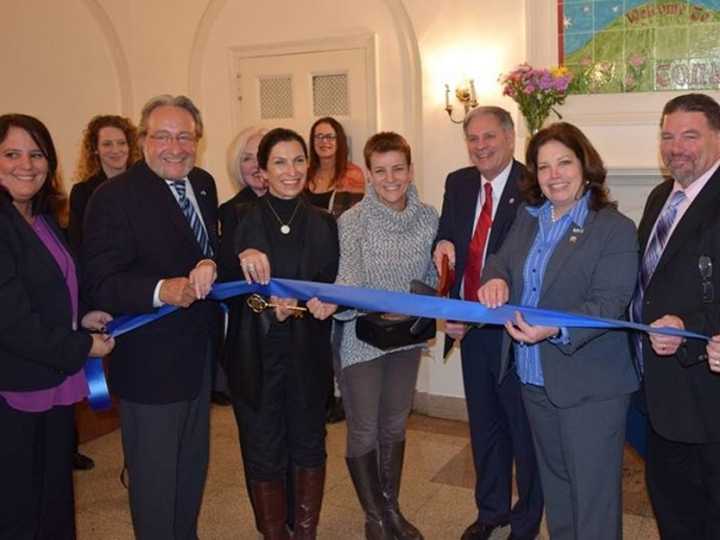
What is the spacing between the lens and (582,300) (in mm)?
2709

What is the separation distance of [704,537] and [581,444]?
0.61 m

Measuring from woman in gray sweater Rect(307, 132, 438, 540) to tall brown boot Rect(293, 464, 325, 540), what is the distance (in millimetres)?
217

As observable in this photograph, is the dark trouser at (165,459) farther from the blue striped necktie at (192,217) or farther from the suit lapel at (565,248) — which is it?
the suit lapel at (565,248)

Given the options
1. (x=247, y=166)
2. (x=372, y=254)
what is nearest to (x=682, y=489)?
(x=372, y=254)

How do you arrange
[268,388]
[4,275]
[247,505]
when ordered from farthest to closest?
[247,505]
[268,388]
[4,275]

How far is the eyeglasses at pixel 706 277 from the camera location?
254 cm

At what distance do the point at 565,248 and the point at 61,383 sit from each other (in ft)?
5.94

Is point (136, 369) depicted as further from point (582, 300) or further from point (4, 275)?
point (582, 300)

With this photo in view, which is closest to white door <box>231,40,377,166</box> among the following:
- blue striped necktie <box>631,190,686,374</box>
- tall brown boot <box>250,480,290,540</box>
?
tall brown boot <box>250,480,290,540</box>

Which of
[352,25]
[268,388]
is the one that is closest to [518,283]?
[268,388]

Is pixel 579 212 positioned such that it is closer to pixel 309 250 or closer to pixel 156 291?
pixel 309 250

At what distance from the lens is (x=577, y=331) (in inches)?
104

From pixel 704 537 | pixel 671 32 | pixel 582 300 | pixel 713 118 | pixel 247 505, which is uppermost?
pixel 671 32

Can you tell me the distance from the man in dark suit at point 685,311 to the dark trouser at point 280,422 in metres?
1.32
